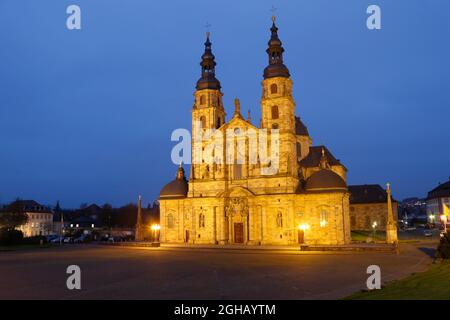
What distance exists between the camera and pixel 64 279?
77.6 feet

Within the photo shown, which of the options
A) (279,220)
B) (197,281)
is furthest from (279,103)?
(197,281)

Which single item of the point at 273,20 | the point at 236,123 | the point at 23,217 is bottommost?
the point at 23,217

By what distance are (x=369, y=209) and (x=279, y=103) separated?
153 ft

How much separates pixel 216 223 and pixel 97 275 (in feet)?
118

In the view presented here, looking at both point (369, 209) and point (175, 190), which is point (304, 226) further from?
point (369, 209)

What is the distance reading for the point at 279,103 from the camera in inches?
2350

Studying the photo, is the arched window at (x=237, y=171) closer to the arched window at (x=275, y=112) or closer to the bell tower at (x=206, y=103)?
the bell tower at (x=206, y=103)

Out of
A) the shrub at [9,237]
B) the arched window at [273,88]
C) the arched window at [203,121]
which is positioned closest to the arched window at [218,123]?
the arched window at [203,121]

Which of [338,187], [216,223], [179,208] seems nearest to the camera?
[338,187]
